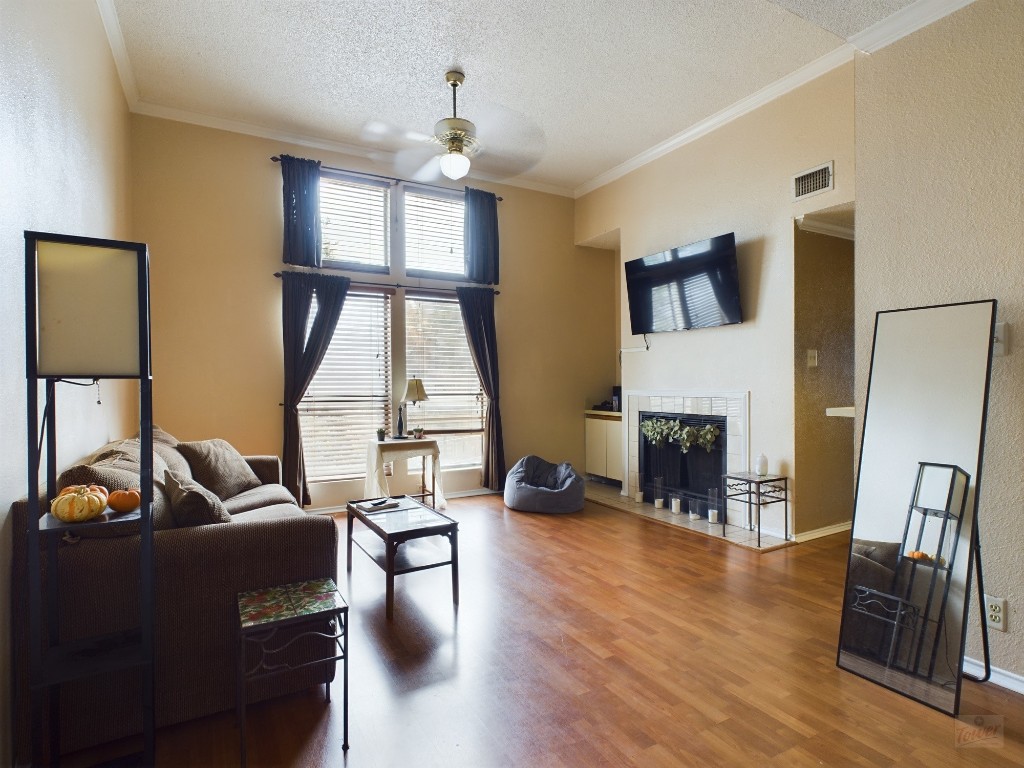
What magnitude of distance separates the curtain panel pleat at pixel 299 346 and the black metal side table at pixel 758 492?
3675 millimetres

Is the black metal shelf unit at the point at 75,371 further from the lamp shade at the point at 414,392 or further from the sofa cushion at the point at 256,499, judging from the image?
the lamp shade at the point at 414,392

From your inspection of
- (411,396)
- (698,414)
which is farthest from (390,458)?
(698,414)

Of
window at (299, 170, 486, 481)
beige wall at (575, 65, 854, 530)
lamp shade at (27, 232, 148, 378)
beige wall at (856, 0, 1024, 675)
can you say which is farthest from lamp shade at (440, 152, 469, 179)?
lamp shade at (27, 232, 148, 378)

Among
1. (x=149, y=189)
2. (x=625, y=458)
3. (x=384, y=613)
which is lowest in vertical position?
(x=384, y=613)

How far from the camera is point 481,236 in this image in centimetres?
591

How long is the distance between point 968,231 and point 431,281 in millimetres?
4414

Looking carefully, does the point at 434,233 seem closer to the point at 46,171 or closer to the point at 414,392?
the point at 414,392

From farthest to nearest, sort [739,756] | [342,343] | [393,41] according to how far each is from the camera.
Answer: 1. [342,343]
2. [393,41]
3. [739,756]

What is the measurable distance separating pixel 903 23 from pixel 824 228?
192cm

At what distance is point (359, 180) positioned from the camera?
5.37 m

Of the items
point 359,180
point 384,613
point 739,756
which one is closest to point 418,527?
point 384,613

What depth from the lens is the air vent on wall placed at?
3.94 meters

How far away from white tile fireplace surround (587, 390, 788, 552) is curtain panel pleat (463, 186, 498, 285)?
6.56 ft

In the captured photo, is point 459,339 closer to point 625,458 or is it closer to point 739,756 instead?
point 625,458
